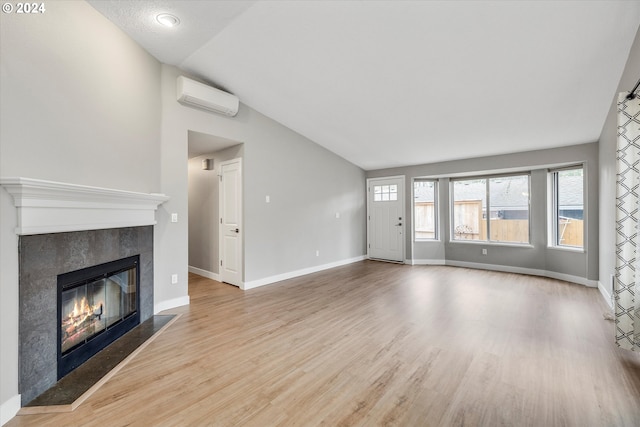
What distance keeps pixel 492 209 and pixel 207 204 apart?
5.91 metres

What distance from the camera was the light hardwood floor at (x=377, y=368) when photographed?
5.36 feet

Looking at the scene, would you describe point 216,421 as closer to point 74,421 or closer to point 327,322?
point 74,421

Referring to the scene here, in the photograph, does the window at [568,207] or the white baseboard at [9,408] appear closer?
the white baseboard at [9,408]

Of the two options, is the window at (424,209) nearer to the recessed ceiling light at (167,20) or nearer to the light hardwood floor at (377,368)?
the light hardwood floor at (377,368)

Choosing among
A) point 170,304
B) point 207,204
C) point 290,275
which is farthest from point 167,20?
point 290,275

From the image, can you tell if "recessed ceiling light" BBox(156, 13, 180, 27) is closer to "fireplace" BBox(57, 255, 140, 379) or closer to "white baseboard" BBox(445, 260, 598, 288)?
"fireplace" BBox(57, 255, 140, 379)

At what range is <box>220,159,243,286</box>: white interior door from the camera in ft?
14.6

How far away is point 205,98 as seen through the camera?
3643mm

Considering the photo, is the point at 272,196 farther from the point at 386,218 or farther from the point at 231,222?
the point at 386,218

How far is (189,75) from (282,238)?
2879 millimetres

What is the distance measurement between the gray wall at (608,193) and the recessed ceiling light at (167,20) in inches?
172

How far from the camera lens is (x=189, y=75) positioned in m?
3.77

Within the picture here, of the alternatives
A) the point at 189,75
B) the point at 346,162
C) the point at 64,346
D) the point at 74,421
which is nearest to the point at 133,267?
the point at 64,346

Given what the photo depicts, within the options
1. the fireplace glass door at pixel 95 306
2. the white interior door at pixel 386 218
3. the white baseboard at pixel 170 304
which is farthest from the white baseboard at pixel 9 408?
the white interior door at pixel 386 218
